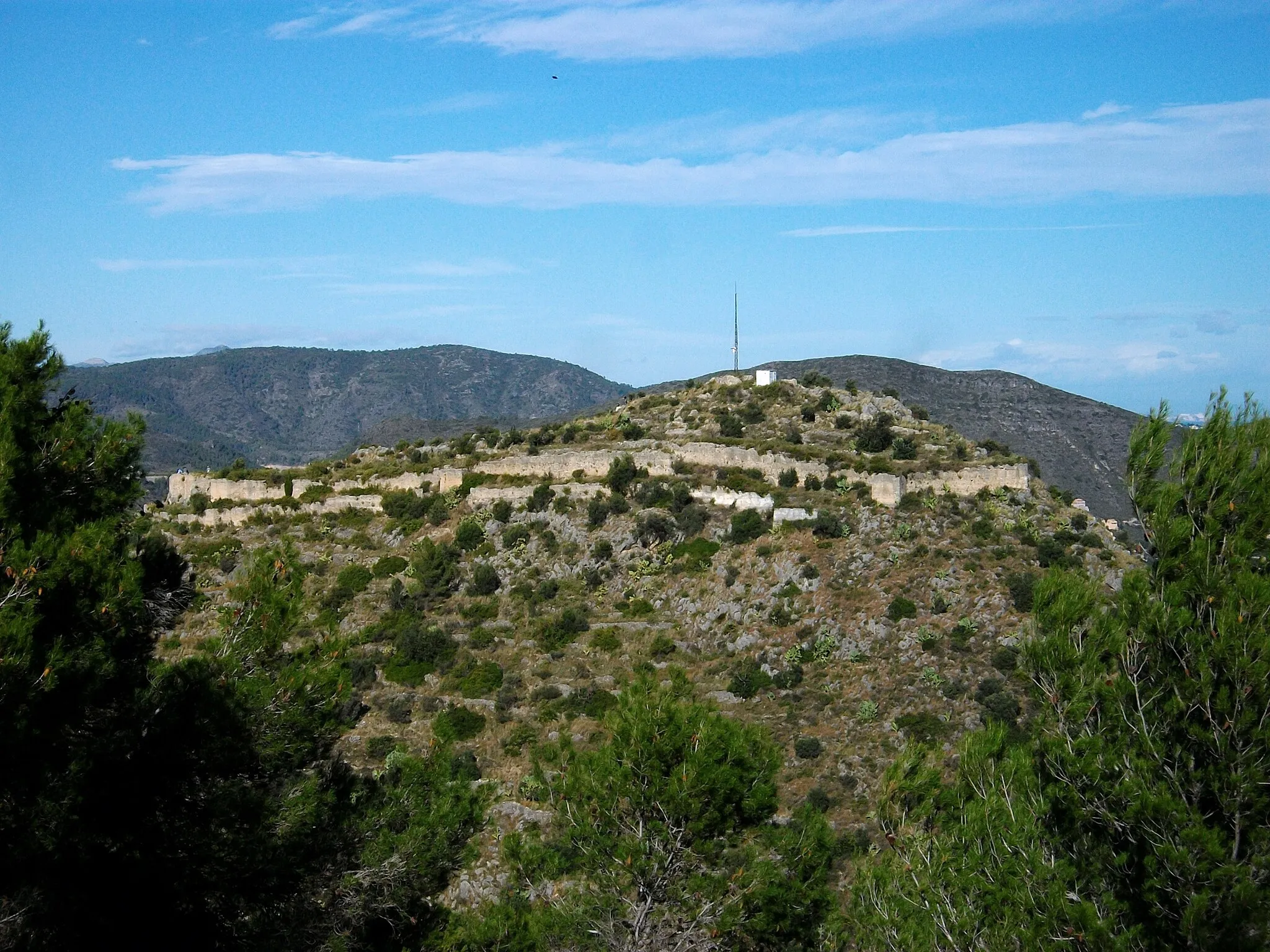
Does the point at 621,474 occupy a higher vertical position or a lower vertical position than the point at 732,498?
higher

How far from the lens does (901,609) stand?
27.9m

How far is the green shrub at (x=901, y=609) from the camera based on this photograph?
27781 mm

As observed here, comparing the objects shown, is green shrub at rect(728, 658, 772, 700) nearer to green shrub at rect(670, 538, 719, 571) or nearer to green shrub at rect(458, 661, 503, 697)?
green shrub at rect(670, 538, 719, 571)

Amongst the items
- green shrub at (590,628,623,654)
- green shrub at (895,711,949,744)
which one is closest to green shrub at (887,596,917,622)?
green shrub at (895,711,949,744)

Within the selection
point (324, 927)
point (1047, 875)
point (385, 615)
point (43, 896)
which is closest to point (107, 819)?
point (43, 896)

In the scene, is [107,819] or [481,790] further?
[481,790]

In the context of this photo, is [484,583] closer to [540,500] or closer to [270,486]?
[540,500]

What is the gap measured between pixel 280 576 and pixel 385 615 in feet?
71.4

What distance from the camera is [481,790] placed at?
1260 cm

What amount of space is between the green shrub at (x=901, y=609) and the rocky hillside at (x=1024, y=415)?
32327 millimetres

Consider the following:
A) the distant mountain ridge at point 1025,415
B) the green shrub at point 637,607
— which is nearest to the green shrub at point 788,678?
the green shrub at point 637,607

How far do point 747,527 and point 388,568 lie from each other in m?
10.0

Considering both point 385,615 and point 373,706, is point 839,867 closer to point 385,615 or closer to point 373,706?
point 373,706

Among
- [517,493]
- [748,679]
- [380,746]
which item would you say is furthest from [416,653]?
[748,679]
